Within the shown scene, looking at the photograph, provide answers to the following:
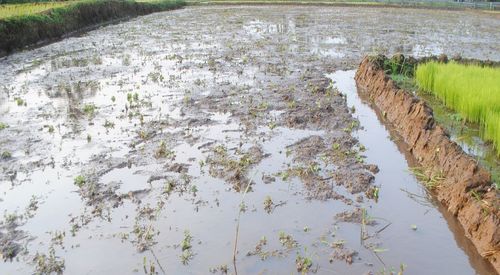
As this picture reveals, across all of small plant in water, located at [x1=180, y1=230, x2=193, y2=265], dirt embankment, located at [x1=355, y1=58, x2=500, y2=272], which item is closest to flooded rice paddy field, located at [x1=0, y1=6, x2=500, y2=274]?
small plant in water, located at [x1=180, y1=230, x2=193, y2=265]

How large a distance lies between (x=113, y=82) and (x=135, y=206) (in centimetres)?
569

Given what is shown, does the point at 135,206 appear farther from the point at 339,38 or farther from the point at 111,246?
the point at 339,38

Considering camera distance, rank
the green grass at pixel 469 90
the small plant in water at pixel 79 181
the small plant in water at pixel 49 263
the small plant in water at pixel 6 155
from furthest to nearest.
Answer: the green grass at pixel 469 90 → the small plant in water at pixel 6 155 → the small plant in water at pixel 79 181 → the small plant in water at pixel 49 263

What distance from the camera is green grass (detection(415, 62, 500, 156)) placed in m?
6.35

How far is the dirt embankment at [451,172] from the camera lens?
4.24m

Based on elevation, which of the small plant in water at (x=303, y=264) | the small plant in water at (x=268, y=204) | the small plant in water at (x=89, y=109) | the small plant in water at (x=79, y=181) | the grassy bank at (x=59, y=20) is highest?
the grassy bank at (x=59, y=20)

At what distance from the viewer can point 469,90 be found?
7.29 meters

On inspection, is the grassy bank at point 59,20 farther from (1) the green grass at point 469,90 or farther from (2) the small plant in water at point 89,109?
(1) the green grass at point 469,90

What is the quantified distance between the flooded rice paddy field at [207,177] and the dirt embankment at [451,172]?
0.16 m

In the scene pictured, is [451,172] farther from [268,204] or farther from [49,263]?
[49,263]

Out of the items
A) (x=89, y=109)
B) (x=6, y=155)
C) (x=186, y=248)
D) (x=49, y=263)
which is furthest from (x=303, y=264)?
(x=89, y=109)

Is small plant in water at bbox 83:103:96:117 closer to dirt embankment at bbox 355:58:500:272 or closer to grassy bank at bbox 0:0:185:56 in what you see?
dirt embankment at bbox 355:58:500:272

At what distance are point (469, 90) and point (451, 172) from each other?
8.58ft

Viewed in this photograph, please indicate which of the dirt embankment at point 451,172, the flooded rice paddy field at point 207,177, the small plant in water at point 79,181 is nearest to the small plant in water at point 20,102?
the flooded rice paddy field at point 207,177
